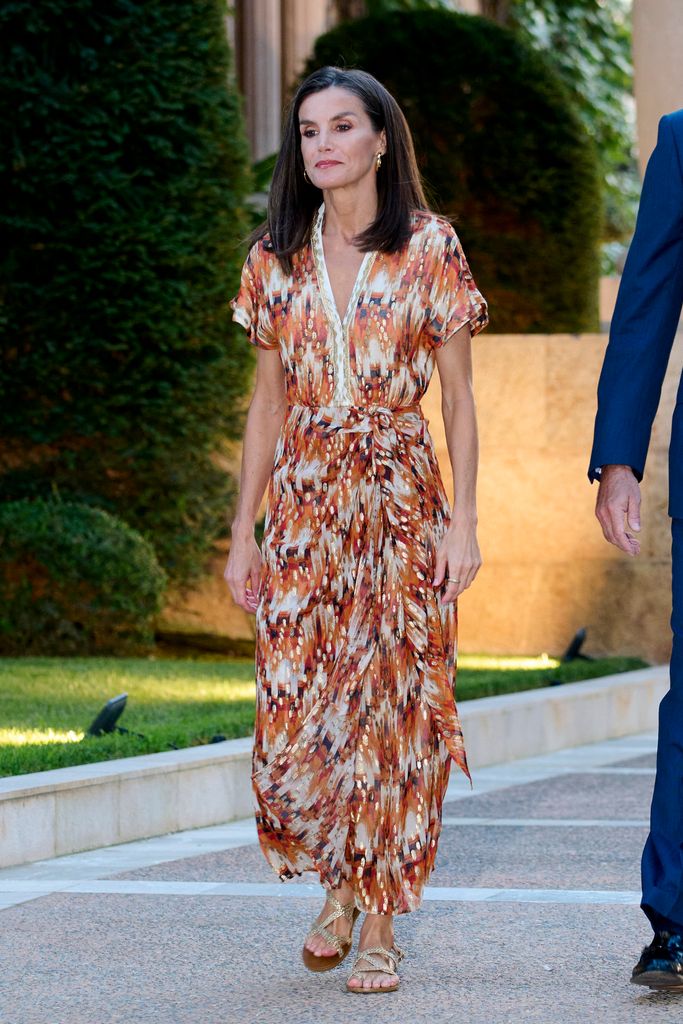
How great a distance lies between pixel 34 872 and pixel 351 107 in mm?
2808

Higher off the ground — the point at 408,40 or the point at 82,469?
the point at 408,40

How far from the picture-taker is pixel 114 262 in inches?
515

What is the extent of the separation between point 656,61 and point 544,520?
3275mm

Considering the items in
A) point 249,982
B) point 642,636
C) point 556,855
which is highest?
point 249,982

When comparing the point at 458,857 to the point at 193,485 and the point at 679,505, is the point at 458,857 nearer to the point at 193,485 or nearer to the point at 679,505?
the point at 679,505

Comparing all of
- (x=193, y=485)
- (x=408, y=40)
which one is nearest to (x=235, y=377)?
(x=193, y=485)

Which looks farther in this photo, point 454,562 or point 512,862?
point 512,862

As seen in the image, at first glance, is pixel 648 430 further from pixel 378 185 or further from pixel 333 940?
pixel 333 940

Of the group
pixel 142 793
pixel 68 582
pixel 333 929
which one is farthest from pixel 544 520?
pixel 333 929

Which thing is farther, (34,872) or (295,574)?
(34,872)

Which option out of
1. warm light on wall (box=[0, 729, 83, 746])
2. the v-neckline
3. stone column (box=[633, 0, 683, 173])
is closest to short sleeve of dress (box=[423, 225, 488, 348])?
the v-neckline

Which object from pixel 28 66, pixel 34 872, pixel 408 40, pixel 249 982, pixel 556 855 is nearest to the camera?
pixel 249 982

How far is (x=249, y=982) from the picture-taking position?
15.4ft

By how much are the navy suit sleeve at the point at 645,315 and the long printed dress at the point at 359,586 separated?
1.55 feet
